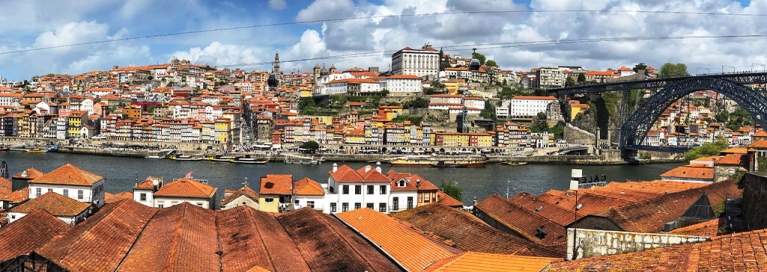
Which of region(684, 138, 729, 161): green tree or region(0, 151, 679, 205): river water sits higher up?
region(684, 138, 729, 161): green tree

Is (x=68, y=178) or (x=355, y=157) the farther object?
(x=355, y=157)

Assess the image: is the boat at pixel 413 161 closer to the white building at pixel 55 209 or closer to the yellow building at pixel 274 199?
the yellow building at pixel 274 199

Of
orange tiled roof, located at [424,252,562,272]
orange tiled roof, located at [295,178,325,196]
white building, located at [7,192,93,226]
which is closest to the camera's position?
orange tiled roof, located at [424,252,562,272]

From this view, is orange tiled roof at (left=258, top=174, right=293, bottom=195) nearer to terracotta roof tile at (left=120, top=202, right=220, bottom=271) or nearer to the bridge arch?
terracotta roof tile at (left=120, top=202, right=220, bottom=271)

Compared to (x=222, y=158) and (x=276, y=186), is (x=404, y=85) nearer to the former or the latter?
(x=222, y=158)

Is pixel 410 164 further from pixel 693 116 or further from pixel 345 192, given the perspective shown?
pixel 693 116

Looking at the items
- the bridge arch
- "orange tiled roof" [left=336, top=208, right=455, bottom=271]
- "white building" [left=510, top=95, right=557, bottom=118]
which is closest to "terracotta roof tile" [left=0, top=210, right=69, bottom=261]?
"orange tiled roof" [left=336, top=208, right=455, bottom=271]

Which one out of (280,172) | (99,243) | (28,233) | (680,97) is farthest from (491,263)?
(680,97)
